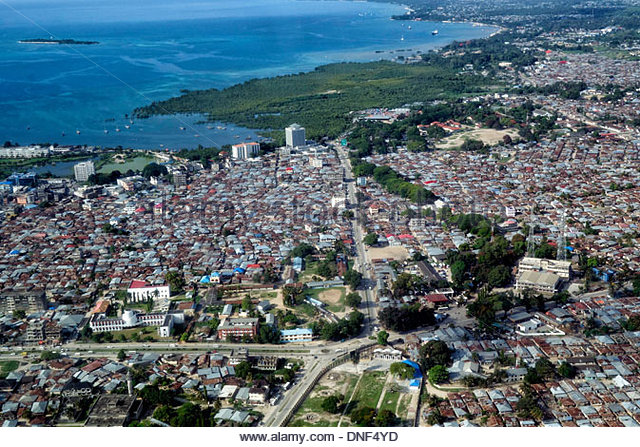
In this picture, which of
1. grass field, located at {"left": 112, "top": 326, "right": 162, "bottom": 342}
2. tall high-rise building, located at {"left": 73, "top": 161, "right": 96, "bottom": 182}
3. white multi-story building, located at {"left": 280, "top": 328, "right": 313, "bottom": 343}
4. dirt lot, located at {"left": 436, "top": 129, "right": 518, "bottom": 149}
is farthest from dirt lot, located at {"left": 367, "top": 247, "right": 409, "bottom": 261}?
tall high-rise building, located at {"left": 73, "top": 161, "right": 96, "bottom": 182}

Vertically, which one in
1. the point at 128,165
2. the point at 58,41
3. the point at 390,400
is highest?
the point at 58,41

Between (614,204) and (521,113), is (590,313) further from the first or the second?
(521,113)

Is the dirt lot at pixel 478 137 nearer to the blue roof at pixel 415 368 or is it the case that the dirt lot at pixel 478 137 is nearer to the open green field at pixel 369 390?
the blue roof at pixel 415 368

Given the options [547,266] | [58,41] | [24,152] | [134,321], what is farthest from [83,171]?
[58,41]

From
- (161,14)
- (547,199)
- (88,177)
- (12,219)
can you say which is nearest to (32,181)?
(88,177)

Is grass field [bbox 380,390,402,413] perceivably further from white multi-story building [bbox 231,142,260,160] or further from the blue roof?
white multi-story building [bbox 231,142,260,160]

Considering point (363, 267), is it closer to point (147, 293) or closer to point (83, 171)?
point (147, 293)
